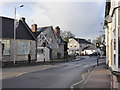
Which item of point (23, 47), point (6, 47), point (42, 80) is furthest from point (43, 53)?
point (42, 80)

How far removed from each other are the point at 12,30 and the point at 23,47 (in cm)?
344

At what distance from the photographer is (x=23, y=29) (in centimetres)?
3491

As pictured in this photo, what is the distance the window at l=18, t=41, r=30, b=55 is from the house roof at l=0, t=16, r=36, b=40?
860mm

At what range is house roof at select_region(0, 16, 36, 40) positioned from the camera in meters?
30.7

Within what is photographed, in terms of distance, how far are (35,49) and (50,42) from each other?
10.1 meters

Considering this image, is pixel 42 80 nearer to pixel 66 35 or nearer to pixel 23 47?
pixel 23 47

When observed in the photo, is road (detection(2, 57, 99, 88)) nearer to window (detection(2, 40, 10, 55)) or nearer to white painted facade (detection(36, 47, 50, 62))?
window (detection(2, 40, 10, 55))

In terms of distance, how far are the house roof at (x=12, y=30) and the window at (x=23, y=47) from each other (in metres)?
0.86

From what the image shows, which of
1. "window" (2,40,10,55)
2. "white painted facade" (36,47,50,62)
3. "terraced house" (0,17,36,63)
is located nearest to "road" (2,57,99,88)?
"terraced house" (0,17,36,63)

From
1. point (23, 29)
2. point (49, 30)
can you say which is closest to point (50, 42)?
point (49, 30)

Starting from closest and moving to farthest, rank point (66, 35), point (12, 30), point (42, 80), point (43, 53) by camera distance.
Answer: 1. point (42, 80)
2. point (12, 30)
3. point (43, 53)
4. point (66, 35)

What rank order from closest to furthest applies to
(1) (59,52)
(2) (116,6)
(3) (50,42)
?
1. (2) (116,6)
2. (3) (50,42)
3. (1) (59,52)

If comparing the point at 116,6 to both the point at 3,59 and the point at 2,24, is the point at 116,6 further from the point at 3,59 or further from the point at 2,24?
the point at 2,24

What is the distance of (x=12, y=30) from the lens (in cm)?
3200
